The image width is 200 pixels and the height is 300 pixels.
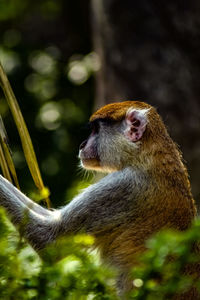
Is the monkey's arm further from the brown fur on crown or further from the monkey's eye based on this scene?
the monkey's eye

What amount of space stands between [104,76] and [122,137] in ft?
27.4

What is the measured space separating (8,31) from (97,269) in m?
14.2

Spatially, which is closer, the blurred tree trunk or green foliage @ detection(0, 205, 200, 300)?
green foliage @ detection(0, 205, 200, 300)

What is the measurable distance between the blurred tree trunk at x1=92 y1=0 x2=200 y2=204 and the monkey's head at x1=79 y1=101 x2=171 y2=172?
21.8ft

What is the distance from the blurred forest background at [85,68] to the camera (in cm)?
1254

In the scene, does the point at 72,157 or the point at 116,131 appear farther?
the point at 72,157

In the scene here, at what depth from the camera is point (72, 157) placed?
14.0m

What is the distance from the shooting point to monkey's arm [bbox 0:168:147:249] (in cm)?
502

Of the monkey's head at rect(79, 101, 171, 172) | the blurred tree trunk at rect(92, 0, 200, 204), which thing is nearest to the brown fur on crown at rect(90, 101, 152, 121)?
the monkey's head at rect(79, 101, 171, 172)

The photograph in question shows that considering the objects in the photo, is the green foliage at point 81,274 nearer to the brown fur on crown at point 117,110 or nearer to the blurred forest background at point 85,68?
the brown fur on crown at point 117,110

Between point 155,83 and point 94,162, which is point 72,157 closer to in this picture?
point 155,83

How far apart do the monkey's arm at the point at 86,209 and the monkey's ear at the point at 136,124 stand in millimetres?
318

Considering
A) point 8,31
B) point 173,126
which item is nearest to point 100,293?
point 173,126

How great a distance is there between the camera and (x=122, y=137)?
17.9ft
